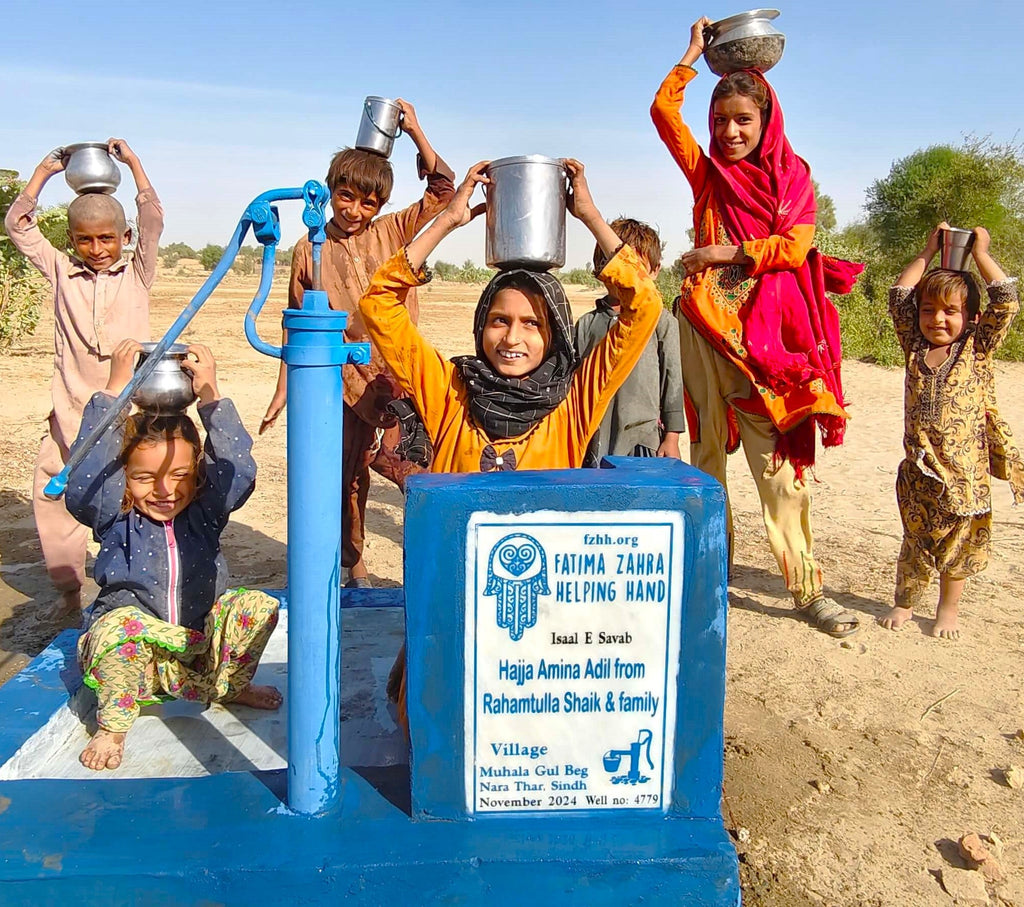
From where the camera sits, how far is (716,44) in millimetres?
4051

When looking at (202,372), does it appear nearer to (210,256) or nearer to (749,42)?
(749,42)

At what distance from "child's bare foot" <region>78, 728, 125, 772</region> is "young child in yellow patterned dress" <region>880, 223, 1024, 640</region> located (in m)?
3.15

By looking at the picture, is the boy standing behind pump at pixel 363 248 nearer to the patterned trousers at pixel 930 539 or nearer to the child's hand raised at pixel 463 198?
the child's hand raised at pixel 463 198

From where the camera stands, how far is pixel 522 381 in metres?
2.63

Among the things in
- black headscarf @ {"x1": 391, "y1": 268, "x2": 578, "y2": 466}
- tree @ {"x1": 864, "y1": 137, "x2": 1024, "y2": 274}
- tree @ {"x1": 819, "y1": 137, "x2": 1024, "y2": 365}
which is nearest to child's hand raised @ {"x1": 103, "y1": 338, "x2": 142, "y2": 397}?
black headscarf @ {"x1": 391, "y1": 268, "x2": 578, "y2": 466}

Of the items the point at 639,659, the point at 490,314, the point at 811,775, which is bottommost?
the point at 811,775

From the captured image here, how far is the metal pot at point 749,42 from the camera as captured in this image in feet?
12.9

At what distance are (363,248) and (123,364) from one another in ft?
5.33

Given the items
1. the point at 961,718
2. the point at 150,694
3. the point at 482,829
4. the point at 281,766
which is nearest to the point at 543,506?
the point at 482,829

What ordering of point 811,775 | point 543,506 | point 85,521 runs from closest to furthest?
1. point 543,506
2. point 85,521
3. point 811,775

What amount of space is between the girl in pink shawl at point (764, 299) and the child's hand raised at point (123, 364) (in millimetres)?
2415

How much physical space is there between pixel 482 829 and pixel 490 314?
4.41 feet

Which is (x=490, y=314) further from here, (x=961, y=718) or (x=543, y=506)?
(x=961, y=718)

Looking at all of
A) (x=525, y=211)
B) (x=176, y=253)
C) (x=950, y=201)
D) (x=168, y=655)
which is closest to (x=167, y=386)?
(x=168, y=655)
